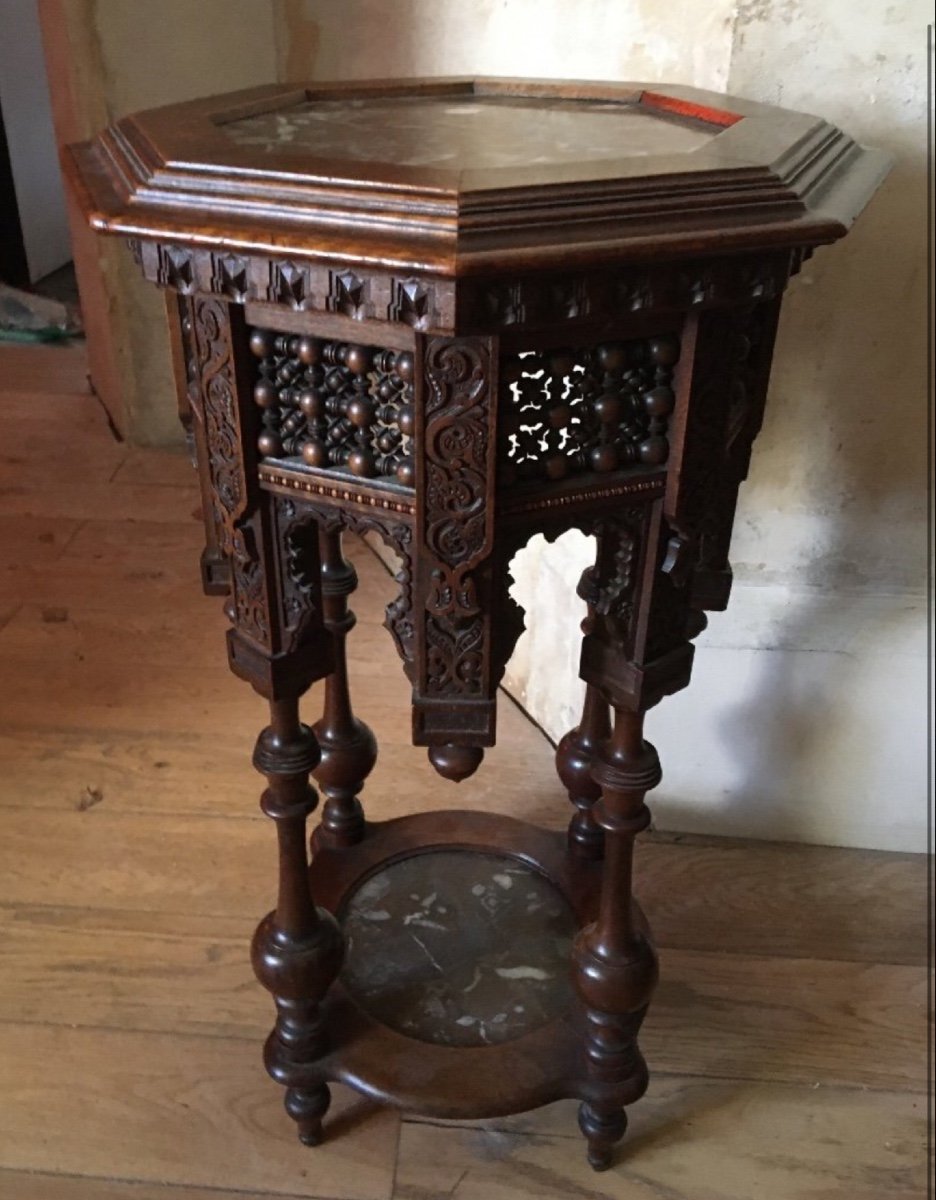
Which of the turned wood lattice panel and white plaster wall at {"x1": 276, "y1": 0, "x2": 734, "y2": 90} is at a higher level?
white plaster wall at {"x1": 276, "y1": 0, "x2": 734, "y2": 90}

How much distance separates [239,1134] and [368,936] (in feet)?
0.75

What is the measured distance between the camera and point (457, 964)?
122cm

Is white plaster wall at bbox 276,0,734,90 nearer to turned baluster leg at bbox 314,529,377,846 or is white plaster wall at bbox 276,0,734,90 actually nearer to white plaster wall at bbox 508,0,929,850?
white plaster wall at bbox 508,0,929,850

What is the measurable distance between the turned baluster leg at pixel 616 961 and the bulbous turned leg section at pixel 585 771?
0.58ft

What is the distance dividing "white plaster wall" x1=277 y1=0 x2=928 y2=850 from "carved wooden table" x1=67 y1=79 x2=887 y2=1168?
226 mm

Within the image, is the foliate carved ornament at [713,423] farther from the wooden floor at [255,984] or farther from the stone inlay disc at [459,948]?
the wooden floor at [255,984]

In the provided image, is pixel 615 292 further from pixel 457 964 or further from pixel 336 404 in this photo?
pixel 457 964

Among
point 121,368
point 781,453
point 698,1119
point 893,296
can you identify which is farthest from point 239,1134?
point 121,368

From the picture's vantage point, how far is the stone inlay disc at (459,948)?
116 cm

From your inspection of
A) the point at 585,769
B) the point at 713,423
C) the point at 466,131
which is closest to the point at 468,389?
the point at 713,423

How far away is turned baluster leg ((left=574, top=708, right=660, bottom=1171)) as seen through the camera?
3.10 feet

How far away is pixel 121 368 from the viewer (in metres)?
2.50

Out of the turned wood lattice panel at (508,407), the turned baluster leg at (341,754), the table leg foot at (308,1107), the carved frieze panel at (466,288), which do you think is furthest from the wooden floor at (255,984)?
the carved frieze panel at (466,288)

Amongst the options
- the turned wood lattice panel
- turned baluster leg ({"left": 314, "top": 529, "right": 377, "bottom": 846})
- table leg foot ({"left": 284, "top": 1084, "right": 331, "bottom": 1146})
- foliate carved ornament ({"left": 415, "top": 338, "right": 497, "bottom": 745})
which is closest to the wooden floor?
table leg foot ({"left": 284, "top": 1084, "right": 331, "bottom": 1146})
